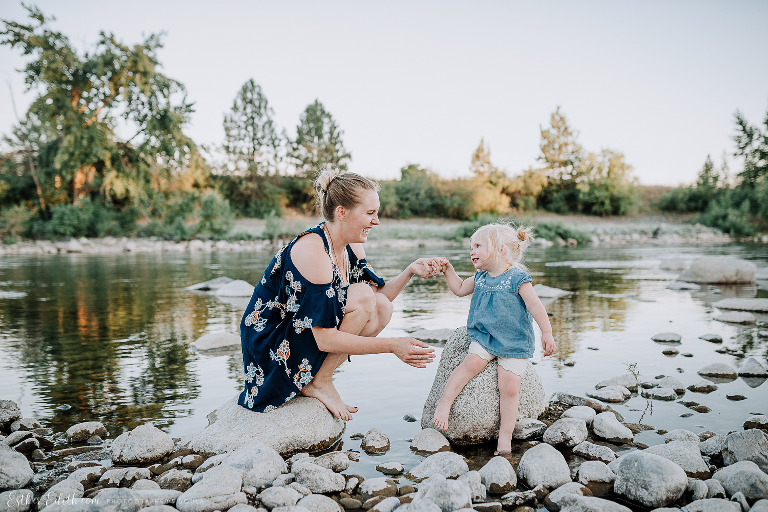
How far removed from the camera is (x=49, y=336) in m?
6.91

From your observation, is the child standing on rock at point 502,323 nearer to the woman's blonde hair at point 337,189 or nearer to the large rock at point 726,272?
the woman's blonde hair at point 337,189

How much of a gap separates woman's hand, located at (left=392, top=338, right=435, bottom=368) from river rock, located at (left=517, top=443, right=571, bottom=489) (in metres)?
0.77

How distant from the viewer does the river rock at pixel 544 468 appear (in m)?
2.95

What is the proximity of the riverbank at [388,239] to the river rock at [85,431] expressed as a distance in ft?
73.8

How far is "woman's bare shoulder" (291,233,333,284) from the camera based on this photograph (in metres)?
3.46

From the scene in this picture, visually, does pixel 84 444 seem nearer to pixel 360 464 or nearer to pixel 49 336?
pixel 360 464

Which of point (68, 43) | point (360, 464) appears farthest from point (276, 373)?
point (68, 43)

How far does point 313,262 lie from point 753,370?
383 centimetres

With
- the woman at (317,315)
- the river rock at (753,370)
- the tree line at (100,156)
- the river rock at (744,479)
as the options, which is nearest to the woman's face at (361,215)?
the woman at (317,315)

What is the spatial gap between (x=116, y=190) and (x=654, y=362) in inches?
1133

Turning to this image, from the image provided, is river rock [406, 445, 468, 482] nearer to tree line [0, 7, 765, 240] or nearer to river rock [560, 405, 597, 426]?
river rock [560, 405, 597, 426]

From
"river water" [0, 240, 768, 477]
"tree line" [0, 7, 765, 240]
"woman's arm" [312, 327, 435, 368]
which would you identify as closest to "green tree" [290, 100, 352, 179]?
"tree line" [0, 7, 765, 240]

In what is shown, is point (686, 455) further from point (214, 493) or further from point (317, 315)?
point (214, 493)

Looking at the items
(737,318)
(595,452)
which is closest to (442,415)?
(595,452)
